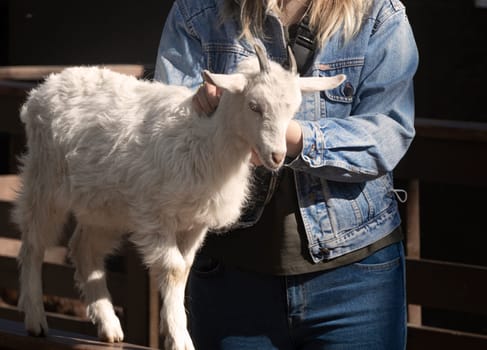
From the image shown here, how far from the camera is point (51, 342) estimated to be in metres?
3.20

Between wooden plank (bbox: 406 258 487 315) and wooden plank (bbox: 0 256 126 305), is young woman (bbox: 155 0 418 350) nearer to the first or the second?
wooden plank (bbox: 406 258 487 315)

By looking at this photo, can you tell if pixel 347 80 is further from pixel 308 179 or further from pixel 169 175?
pixel 169 175

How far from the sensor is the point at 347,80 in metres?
2.77

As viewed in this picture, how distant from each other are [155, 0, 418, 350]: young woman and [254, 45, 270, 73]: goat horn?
6.9 inches

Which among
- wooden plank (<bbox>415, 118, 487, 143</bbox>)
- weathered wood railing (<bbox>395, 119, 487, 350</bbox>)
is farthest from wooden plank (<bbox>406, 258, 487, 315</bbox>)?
wooden plank (<bbox>415, 118, 487, 143</bbox>)

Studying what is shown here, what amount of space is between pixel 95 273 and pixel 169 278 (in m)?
0.53

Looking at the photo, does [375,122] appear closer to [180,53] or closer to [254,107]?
[254,107]

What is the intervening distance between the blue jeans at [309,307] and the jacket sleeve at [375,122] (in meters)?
0.29

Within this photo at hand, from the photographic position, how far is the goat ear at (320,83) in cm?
261

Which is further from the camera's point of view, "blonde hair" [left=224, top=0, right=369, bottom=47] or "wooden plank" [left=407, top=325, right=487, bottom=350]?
"wooden plank" [left=407, top=325, right=487, bottom=350]

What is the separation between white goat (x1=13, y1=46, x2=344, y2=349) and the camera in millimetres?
2598

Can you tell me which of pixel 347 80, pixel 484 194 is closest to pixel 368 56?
pixel 347 80

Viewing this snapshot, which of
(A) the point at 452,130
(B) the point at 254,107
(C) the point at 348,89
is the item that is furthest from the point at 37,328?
(A) the point at 452,130

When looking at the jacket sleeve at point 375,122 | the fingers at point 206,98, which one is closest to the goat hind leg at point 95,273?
the fingers at point 206,98
